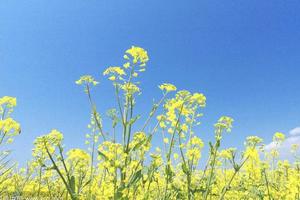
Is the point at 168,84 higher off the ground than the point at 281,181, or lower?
higher

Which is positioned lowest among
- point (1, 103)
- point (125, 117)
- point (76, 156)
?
point (76, 156)

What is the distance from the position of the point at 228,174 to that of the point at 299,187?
2527mm

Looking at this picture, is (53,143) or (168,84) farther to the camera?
(168,84)

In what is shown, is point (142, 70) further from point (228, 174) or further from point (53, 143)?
point (228, 174)

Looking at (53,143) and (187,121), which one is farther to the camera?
(187,121)

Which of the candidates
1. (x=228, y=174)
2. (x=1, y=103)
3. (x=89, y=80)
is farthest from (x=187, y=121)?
(x=228, y=174)

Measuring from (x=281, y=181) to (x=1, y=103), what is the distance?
5.20 m

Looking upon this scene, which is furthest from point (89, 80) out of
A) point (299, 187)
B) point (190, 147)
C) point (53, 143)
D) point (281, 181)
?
point (281, 181)

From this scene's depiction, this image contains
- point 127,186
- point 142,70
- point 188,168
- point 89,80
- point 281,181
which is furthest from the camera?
point 281,181

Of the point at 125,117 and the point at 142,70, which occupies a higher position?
the point at 142,70

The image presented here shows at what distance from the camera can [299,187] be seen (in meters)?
4.61

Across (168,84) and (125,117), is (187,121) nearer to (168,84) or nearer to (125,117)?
(168,84)

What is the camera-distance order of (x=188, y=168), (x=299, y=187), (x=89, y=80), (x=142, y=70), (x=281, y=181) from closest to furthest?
(x=188, y=168) → (x=142, y=70) → (x=89, y=80) → (x=299, y=187) → (x=281, y=181)

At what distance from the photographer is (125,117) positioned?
362 cm
